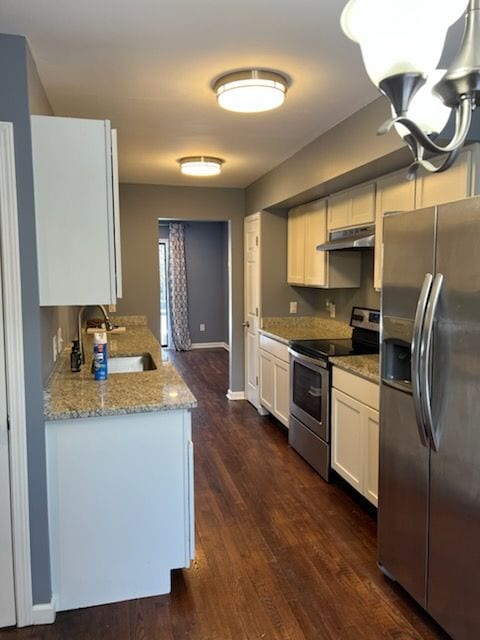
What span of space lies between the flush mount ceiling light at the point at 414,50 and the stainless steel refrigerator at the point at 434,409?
0.78m

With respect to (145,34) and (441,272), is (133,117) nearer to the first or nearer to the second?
(145,34)

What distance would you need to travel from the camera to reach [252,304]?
208 inches

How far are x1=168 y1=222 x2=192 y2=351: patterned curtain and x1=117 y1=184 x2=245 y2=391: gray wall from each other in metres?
3.74

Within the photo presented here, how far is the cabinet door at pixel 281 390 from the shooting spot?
423 centimetres

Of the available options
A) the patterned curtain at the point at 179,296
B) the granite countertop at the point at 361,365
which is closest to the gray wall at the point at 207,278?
the patterned curtain at the point at 179,296

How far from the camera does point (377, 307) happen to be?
377 cm

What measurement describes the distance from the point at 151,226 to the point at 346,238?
2.40 m

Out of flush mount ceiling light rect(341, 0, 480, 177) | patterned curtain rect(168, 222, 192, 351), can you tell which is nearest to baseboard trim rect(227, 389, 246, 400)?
patterned curtain rect(168, 222, 192, 351)

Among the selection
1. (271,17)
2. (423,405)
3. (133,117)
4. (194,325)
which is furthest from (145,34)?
(194,325)

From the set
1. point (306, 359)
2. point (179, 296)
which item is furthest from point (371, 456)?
point (179, 296)

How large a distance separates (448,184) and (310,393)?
1.80 m

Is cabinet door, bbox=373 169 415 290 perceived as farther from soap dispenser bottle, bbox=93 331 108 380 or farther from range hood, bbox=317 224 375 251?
soap dispenser bottle, bbox=93 331 108 380

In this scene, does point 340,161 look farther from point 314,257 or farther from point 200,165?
point 200,165

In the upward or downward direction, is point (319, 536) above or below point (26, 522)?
below
